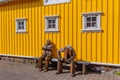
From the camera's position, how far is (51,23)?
13.1 meters

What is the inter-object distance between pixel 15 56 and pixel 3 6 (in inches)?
111

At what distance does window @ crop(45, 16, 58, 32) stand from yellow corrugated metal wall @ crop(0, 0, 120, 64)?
0.20 meters

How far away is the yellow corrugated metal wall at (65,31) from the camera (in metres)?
11.1

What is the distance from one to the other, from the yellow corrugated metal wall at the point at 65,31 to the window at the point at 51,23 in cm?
20

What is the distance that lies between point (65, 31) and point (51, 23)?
0.96m

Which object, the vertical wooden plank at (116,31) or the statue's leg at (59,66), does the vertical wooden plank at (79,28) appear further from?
the vertical wooden plank at (116,31)

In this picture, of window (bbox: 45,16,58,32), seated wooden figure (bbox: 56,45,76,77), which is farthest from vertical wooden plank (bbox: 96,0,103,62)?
window (bbox: 45,16,58,32)

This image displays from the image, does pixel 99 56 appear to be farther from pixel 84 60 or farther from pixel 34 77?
pixel 34 77

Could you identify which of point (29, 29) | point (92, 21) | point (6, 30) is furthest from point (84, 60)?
point (6, 30)

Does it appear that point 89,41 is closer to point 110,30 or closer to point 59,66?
point 110,30

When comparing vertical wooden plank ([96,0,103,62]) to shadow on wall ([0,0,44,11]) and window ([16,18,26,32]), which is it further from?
window ([16,18,26,32])

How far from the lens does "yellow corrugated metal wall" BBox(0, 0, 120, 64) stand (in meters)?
11.1

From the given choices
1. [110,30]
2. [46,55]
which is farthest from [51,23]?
[110,30]

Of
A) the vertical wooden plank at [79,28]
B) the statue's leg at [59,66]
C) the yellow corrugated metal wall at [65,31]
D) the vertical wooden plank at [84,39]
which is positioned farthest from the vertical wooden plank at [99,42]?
the statue's leg at [59,66]
